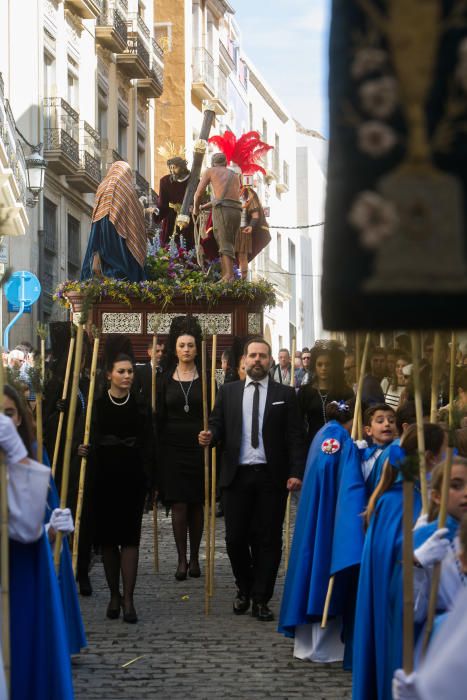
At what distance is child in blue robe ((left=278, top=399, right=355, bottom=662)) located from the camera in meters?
8.29

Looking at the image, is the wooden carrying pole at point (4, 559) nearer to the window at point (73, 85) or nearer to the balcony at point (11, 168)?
the balcony at point (11, 168)

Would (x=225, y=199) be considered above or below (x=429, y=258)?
above

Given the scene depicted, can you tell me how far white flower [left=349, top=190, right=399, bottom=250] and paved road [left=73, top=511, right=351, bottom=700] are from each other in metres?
5.00

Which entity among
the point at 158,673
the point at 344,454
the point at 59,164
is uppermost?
the point at 59,164

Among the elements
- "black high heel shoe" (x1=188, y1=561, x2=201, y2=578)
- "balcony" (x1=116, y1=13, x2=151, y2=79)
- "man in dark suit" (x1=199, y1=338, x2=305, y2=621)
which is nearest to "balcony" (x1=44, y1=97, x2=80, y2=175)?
"balcony" (x1=116, y1=13, x2=151, y2=79)

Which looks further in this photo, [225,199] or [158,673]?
[225,199]

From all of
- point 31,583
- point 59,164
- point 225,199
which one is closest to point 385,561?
point 31,583

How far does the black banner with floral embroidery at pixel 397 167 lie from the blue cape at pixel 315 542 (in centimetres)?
557

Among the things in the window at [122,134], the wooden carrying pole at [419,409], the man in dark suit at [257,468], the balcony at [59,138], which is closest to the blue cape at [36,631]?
the wooden carrying pole at [419,409]

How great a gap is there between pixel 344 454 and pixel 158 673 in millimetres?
1517

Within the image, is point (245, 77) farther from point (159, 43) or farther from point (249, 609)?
point (249, 609)

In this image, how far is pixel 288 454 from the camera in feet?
32.7

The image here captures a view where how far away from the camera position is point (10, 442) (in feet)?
17.0

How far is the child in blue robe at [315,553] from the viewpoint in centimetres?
829
